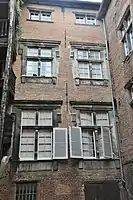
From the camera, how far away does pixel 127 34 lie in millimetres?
9422

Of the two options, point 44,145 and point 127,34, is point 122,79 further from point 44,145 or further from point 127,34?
point 44,145

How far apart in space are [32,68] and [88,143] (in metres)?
3.79

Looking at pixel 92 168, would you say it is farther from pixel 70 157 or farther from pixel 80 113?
pixel 80 113

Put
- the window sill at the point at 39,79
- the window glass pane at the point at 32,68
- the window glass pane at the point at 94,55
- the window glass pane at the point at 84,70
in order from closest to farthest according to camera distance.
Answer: the window sill at the point at 39,79 < the window glass pane at the point at 32,68 < the window glass pane at the point at 84,70 < the window glass pane at the point at 94,55

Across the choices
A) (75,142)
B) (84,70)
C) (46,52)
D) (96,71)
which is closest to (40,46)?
(46,52)

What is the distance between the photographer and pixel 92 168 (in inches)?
367

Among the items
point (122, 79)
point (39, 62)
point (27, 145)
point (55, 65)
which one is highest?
point (39, 62)

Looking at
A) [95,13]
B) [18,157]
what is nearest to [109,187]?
[18,157]

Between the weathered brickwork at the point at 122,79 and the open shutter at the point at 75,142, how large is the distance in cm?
149

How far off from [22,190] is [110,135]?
146 inches

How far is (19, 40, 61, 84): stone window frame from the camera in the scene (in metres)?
10.5

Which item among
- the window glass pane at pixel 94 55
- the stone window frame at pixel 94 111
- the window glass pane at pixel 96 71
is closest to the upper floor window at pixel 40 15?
the window glass pane at pixel 94 55

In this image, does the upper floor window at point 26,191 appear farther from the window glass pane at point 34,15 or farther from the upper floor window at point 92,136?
the window glass pane at point 34,15

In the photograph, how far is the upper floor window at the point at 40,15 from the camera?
39.6ft
